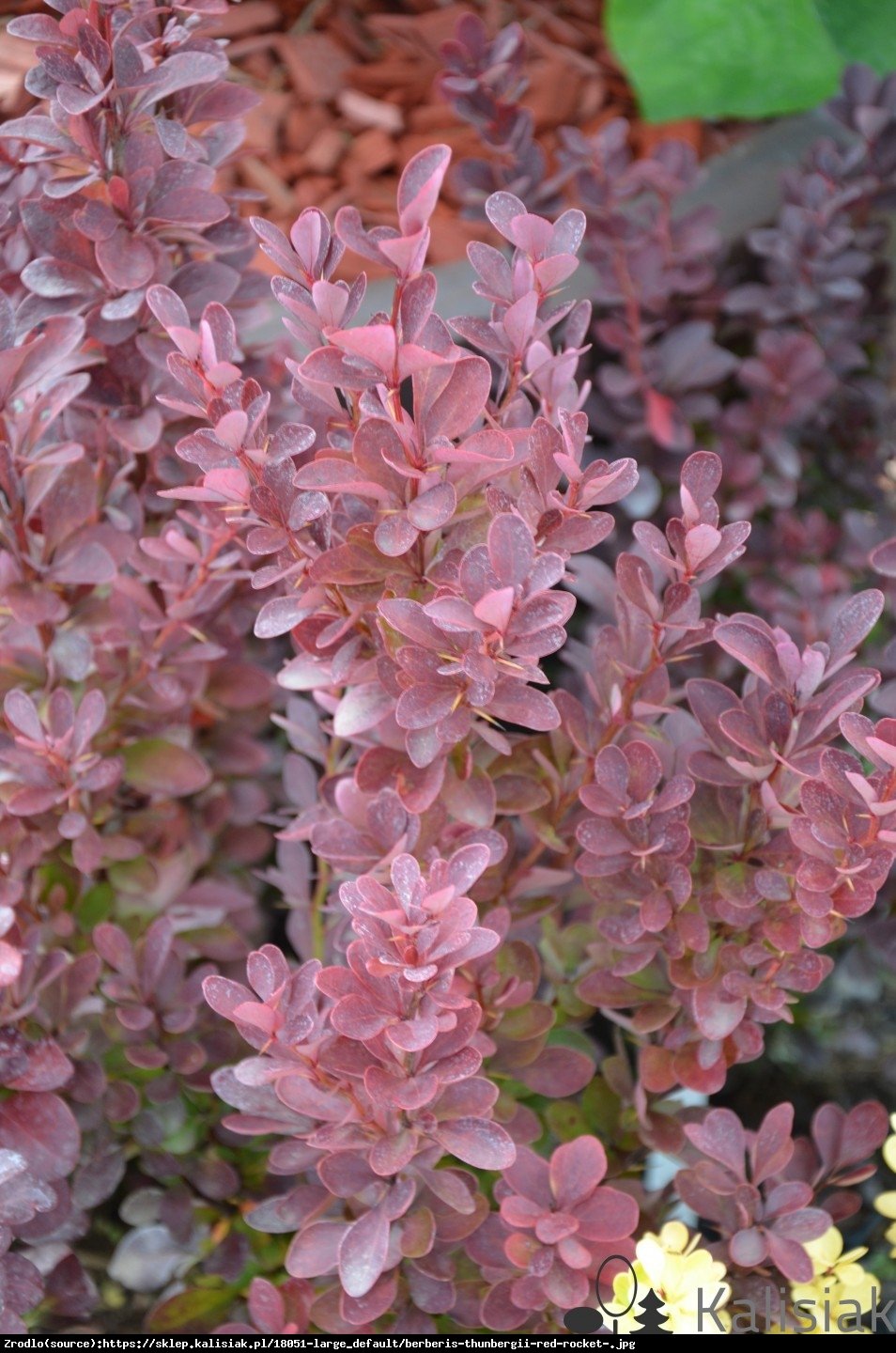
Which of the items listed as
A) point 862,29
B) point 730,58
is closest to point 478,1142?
point 730,58

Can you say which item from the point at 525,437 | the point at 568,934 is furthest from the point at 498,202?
the point at 568,934

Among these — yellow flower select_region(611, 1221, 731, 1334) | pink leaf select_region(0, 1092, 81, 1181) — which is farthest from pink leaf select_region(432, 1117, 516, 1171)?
pink leaf select_region(0, 1092, 81, 1181)

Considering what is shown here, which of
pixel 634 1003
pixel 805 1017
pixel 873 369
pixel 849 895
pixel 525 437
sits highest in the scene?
pixel 525 437

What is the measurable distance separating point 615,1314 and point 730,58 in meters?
1.42

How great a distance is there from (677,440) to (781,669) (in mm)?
627

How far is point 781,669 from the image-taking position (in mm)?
656

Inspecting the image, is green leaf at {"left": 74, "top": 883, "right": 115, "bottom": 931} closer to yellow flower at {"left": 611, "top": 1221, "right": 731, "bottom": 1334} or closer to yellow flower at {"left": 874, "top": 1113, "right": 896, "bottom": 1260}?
yellow flower at {"left": 611, "top": 1221, "right": 731, "bottom": 1334}

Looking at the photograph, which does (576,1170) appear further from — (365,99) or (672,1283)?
(365,99)

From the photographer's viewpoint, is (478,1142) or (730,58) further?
(730,58)

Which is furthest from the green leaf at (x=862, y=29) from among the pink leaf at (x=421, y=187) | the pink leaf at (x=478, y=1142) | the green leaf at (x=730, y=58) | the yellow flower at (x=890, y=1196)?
the pink leaf at (x=478, y=1142)

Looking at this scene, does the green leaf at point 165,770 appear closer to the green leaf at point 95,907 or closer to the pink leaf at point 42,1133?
the green leaf at point 95,907

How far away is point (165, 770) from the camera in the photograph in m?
0.88

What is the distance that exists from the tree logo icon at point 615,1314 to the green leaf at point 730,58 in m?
1.33

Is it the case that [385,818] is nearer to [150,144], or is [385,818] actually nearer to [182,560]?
[182,560]
